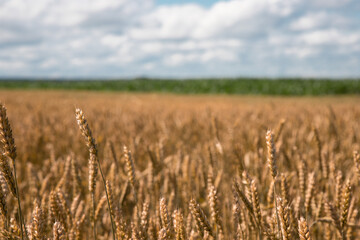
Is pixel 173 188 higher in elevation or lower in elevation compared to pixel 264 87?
lower

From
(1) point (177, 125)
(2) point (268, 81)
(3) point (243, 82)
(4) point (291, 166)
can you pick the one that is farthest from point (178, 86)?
(4) point (291, 166)

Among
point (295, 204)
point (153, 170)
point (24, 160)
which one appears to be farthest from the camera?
point (24, 160)

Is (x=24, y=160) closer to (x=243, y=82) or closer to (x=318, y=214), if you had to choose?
(x=318, y=214)

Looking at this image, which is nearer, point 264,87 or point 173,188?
point 173,188

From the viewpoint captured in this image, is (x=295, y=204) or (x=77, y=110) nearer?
(x=77, y=110)

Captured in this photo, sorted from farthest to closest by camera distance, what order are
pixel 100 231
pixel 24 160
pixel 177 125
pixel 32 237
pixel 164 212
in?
pixel 177 125 < pixel 24 160 < pixel 100 231 < pixel 164 212 < pixel 32 237

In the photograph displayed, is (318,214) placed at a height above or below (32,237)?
below

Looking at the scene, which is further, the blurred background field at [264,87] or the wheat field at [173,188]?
the blurred background field at [264,87]

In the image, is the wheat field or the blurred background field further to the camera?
the blurred background field

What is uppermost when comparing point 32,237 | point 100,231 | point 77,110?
point 77,110

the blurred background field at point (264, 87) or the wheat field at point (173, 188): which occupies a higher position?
the blurred background field at point (264, 87)

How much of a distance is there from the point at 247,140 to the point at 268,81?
128 feet

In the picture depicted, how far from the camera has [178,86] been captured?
4431cm

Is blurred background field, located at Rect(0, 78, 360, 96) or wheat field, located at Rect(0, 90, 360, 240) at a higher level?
blurred background field, located at Rect(0, 78, 360, 96)
